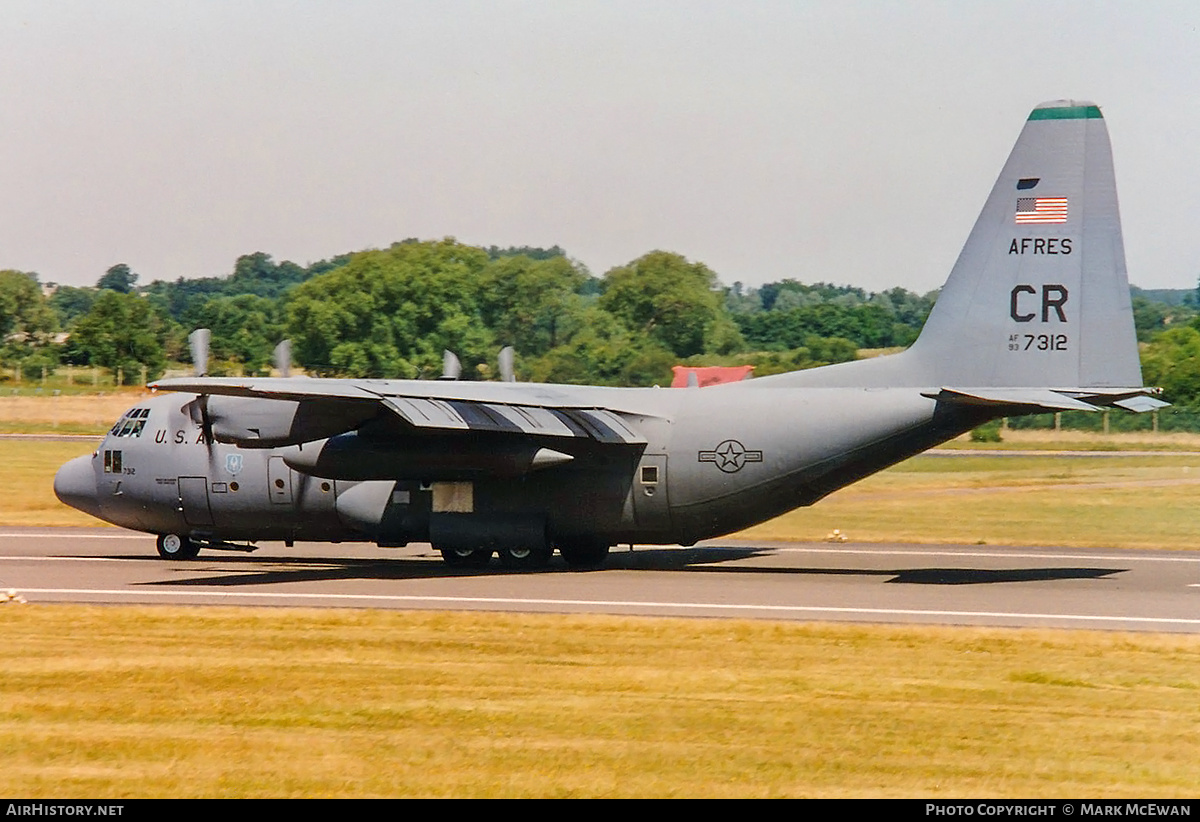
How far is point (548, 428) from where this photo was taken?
22.6 m

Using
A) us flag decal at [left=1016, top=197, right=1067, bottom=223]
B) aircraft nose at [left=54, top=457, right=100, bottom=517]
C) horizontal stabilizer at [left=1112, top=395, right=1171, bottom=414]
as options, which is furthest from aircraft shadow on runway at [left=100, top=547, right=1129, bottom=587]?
us flag decal at [left=1016, top=197, right=1067, bottom=223]

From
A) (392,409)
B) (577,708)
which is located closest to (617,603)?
(392,409)

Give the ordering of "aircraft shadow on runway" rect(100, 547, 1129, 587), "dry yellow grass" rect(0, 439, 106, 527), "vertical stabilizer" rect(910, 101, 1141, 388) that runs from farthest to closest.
A: "dry yellow grass" rect(0, 439, 106, 527) < "aircraft shadow on runway" rect(100, 547, 1129, 587) < "vertical stabilizer" rect(910, 101, 1141, 388)

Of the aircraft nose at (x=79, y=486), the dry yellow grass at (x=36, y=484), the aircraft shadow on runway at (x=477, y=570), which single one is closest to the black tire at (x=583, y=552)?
the aircraft shadow on runway at (x=477, y=570)

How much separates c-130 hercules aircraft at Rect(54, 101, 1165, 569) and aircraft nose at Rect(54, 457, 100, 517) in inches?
26.3

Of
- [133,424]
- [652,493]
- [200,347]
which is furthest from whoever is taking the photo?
[133,424]

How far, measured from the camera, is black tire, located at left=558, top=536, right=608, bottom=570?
78.3 ft

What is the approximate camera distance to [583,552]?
2411 centimetres

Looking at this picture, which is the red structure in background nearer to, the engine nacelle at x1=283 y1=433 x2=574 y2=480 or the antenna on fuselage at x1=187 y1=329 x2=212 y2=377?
the engine nacelle at x1=283 y1=433 x2=574 y2=480

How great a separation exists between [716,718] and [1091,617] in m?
7.75

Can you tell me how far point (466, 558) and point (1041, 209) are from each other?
428 inches

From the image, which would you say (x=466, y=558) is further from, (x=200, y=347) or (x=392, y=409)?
(x=200, y=347)

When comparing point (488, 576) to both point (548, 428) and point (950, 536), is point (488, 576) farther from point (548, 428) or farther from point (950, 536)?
point (950, 536)

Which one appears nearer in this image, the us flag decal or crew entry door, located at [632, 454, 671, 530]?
the us flag decal
